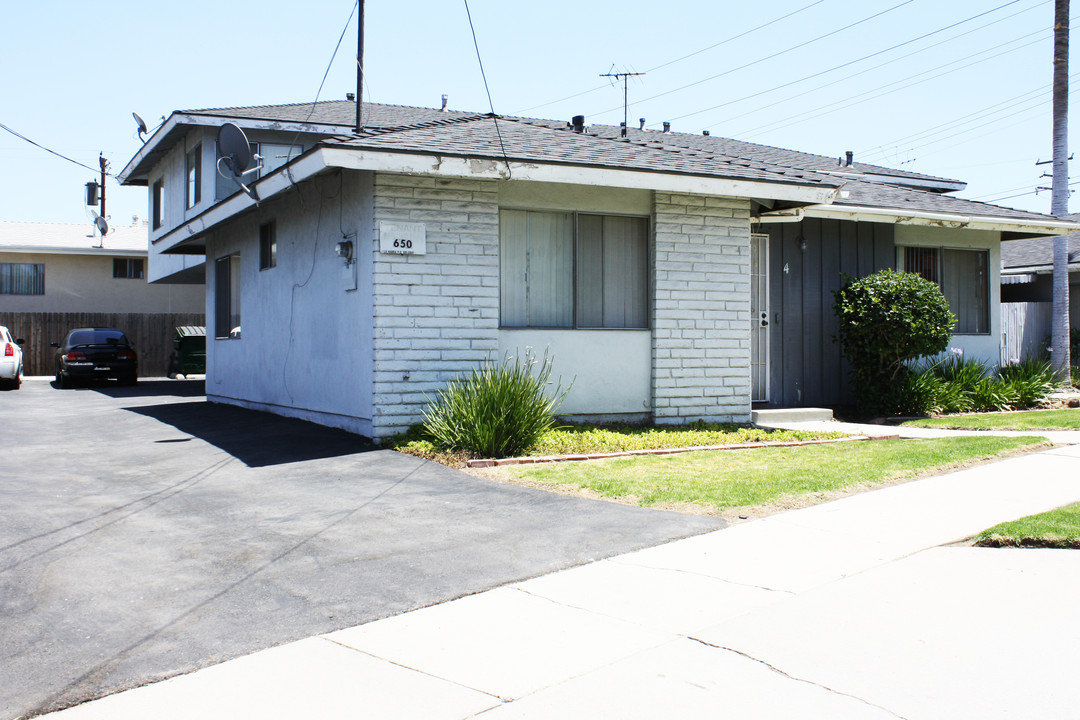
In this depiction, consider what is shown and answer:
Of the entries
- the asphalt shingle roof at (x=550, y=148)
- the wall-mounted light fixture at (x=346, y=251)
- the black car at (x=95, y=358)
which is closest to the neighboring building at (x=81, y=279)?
the black car at (x=95, y=358)

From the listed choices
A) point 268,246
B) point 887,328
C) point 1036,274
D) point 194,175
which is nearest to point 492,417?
point 268,246

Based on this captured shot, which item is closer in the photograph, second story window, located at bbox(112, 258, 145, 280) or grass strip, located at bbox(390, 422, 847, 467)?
grass strip, located at bbox(390, 422, 847, 467)

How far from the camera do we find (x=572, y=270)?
1135 centimetres

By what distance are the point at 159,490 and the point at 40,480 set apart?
1.36 metres

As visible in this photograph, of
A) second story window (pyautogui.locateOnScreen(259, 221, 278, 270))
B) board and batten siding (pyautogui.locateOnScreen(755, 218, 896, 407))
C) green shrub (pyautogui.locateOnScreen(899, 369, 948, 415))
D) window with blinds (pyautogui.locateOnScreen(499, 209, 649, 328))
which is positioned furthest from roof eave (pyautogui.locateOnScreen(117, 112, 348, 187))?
green shrub (pyautogui.locateOnScreen(899, 369, 948, 415))

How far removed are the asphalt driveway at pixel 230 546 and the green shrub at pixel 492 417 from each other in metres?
0.61

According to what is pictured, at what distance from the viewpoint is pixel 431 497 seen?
729 cm

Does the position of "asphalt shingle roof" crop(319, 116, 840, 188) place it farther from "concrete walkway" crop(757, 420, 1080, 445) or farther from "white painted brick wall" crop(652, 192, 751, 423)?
"concrete walkway" crop(757, 420, 1080, 445)

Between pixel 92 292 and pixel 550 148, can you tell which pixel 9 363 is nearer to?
pixel 92 292

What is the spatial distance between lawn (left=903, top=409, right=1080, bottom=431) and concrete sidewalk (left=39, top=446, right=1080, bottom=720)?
7145 mm

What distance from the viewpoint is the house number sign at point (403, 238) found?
10.0 metres

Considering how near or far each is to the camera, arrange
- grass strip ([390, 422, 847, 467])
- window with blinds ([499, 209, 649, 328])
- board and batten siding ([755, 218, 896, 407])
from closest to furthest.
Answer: grass strip ([390, 422, 847, 467]) < window with blinds ([499, 209, 649, 328]) < board and batten siding ([755, 218, 896, 407])

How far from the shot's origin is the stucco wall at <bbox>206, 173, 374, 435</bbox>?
414 inches

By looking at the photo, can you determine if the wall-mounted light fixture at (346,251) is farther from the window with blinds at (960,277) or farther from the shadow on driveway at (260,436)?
the window with blinds at (960,277)
